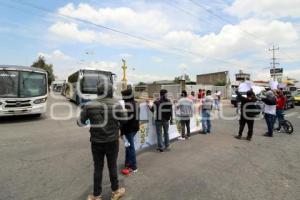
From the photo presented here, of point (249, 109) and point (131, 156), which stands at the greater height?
point (249, 109)

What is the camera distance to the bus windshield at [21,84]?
1250 centimetres

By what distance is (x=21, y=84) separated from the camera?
13.0 m

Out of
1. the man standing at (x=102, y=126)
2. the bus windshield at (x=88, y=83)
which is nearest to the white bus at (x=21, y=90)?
the bus windshield at (x=88, y=83)

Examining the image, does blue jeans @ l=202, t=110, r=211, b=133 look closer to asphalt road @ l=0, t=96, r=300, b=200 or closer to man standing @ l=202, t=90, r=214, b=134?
man standing @ l=202, t=90, r=214, b=134

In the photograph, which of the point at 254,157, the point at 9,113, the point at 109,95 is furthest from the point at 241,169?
the point at 9,113

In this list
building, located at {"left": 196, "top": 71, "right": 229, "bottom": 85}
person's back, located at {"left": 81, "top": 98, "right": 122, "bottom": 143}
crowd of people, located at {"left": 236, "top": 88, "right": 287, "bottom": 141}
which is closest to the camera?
person's back, located at {"left": 81, "top": 98, "right": 122, "bottom": 143}

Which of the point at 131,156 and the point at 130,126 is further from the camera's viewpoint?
the point at 131,156

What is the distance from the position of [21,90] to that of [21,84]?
1.05 feet

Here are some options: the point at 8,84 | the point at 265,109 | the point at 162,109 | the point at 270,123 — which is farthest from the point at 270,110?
the point at 8,84

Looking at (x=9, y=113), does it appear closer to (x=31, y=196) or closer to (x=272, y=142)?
(x=31, y=196)

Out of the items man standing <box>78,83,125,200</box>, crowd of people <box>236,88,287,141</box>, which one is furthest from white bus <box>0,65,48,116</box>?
crowd of people <box>236,88,287,141</box>

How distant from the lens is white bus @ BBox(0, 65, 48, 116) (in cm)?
1234

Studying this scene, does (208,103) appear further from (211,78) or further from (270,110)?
(211,78)

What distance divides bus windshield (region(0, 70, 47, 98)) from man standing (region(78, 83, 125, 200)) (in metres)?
10.1
